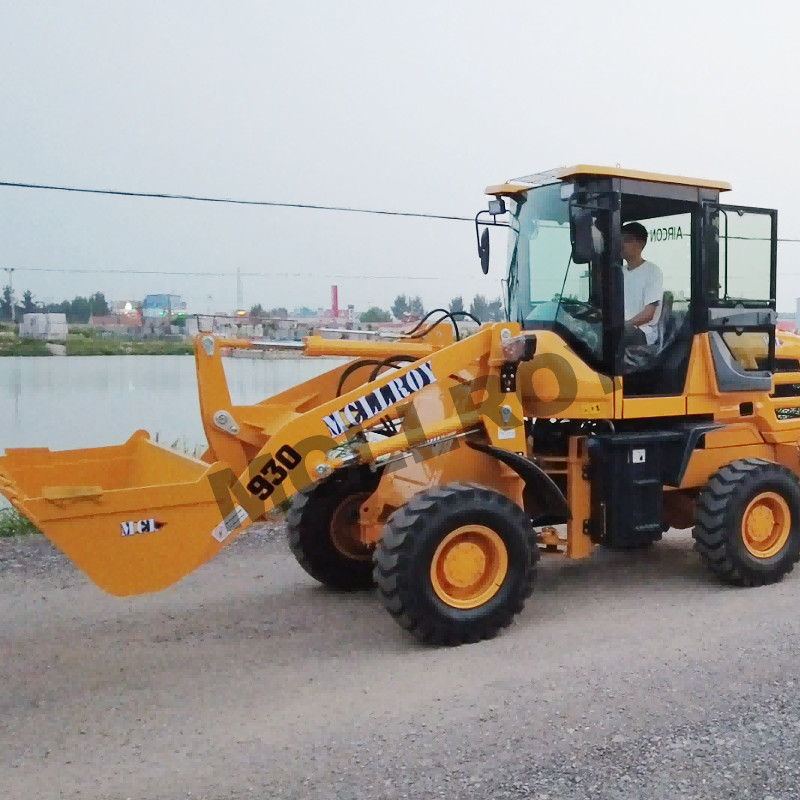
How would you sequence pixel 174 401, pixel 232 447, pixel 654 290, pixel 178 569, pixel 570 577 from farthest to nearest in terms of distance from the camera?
pixel 174 401
pixel 570 577
pixel 654 290
pixel 232 447
pixel 178 569

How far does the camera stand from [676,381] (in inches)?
233

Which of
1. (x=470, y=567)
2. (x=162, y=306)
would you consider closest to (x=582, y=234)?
(x=470, y=567)

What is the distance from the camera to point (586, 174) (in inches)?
214

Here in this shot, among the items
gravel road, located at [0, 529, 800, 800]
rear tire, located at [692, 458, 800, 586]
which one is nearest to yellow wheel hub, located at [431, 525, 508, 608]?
gravel road, located at [0, 529, 800, 800]

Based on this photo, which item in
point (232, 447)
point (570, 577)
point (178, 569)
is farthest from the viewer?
point (570, 577)

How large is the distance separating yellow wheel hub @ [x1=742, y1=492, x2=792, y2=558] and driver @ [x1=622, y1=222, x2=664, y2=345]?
1255 millimetres

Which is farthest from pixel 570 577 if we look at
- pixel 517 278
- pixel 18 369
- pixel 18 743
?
pixel 18 369

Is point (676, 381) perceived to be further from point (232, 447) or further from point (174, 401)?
point (174, 401)

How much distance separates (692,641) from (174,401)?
5965 mm

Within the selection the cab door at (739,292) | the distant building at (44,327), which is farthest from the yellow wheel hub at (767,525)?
the distant building at (44,327)

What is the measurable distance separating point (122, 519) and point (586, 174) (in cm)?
326

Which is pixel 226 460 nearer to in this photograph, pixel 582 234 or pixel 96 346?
pixel 582 234

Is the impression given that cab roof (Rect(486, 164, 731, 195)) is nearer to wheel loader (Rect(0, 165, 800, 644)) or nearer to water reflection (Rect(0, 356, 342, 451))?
wheel loader (Rect(0, 165, 800, 644))

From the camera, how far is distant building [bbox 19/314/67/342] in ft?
26.9
